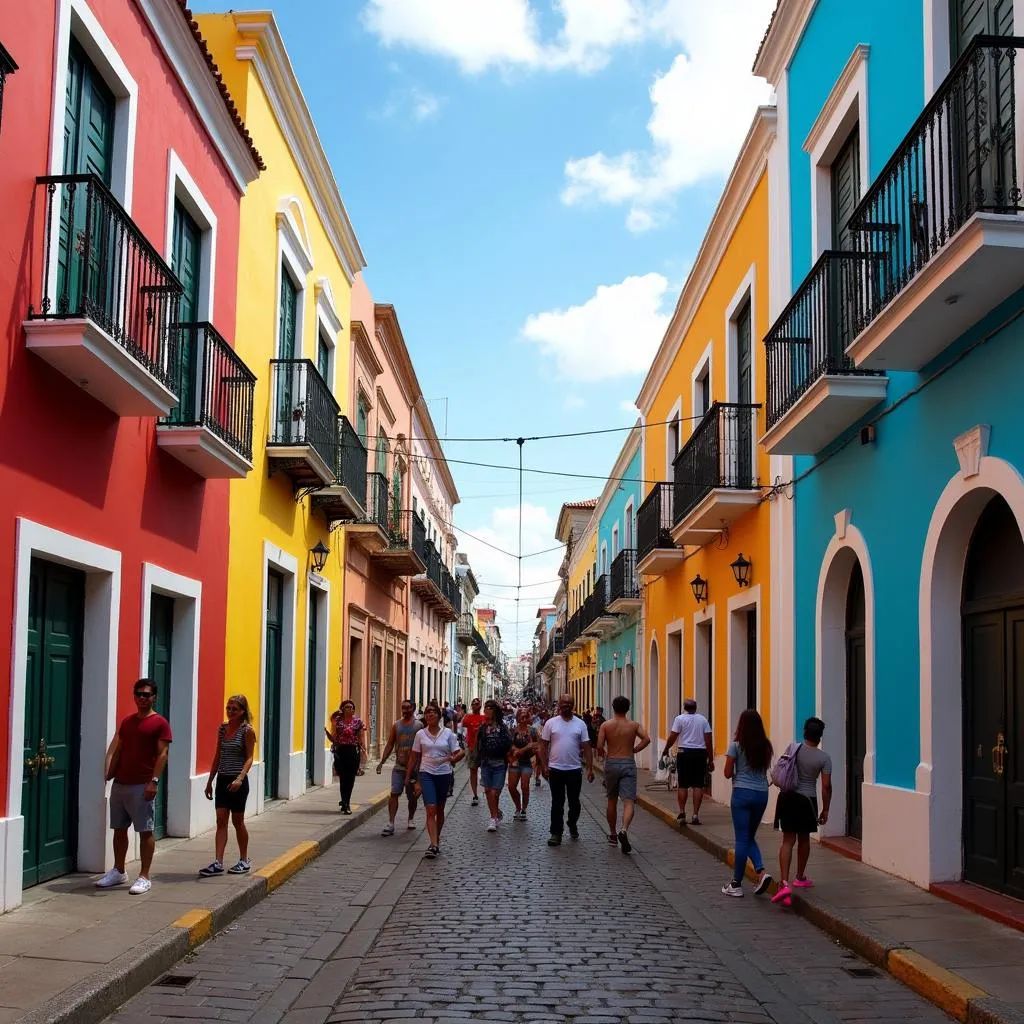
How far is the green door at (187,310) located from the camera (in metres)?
10.7

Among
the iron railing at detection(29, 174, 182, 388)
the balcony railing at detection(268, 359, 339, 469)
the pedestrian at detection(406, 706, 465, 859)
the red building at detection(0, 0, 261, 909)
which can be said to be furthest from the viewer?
the balcony railing at detection(268, 359, 339, 469)

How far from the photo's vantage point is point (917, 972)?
625cm

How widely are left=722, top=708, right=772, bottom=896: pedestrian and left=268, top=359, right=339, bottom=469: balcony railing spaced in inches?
273

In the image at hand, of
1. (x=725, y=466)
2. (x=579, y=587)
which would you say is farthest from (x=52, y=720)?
(x=579, y=587)

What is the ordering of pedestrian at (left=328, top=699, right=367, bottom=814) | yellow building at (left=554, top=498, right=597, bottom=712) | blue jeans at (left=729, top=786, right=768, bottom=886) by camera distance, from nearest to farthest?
blue jeans at (left=729, top=786, right=768, bottom=886)
pedestrian at (left=328, top=699, right=367, bottom=814)
yellow building at (left=554, top=498, right=597, bottom=712)

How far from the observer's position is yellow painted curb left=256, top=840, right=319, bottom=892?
372 inches

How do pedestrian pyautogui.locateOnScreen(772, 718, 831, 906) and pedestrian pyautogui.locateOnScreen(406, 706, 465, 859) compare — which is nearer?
pedestrian pyautogui.locateOnScreen(772, 718, 831, 906)

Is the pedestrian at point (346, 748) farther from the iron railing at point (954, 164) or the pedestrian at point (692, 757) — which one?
the iron railing at point (954, 164)

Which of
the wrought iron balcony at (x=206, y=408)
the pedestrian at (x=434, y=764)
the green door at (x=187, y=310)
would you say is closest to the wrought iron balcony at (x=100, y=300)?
the wrought iron balcony at (x=206, y=408)

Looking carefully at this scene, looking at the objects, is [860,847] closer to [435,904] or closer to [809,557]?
[809,557]

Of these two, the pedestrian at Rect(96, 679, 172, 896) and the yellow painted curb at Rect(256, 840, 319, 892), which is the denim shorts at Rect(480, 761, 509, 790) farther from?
the pedestrian at Rect(96, 679, 172, 896)

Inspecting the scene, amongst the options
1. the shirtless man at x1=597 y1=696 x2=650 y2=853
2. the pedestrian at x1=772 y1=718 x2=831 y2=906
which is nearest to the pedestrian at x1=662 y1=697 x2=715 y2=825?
the shirtless man at x1=597 y1=696 x2=650 y2=853

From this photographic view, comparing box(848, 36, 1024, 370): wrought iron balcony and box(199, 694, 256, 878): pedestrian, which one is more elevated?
box(848, 36, 1024, 370): wrought iron balcony

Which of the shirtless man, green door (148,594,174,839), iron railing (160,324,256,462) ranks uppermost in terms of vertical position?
iron railing (160,324,256,462)
